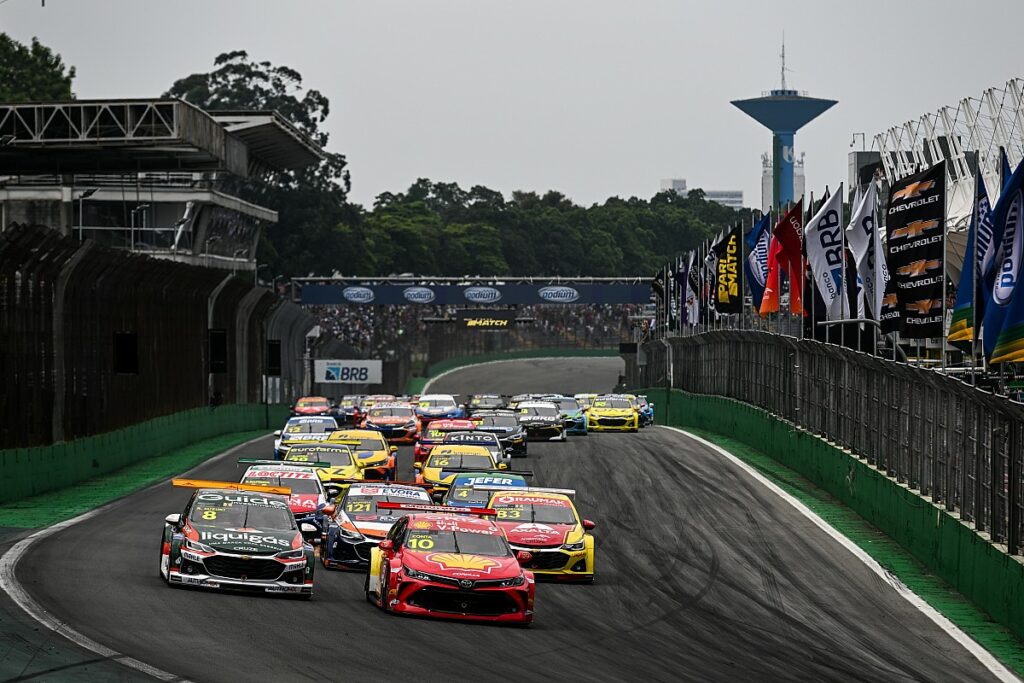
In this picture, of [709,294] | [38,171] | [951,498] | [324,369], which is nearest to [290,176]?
[324,369]

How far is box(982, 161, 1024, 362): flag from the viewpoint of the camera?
61.1 ft

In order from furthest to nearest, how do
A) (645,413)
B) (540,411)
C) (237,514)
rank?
(645,413) < (540,411) < (237,514)

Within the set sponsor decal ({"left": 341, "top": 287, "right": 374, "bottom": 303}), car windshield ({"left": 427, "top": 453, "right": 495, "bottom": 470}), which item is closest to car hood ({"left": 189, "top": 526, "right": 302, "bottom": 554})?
car windshield ({"left": 427, "top": 453, "right": 495, "bottom": 470})

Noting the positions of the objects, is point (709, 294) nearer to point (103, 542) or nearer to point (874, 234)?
point (874, 234)

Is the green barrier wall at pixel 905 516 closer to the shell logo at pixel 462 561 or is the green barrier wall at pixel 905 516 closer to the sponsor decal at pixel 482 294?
the shell logo at pixel 462 561

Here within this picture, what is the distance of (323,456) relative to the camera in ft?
95.9

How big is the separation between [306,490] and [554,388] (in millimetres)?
93431

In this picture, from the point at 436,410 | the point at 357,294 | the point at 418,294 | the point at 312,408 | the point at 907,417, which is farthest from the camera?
the point at 418,294

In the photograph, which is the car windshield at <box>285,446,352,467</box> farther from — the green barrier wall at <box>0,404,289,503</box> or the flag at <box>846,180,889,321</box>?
the flag at <box>846,180,889,321</box>

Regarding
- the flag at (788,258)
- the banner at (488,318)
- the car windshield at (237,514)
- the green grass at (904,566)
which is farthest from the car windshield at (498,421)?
the banner at (488,318)

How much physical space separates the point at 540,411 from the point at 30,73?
84012mm

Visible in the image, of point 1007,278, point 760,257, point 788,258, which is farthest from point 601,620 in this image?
point 760,257

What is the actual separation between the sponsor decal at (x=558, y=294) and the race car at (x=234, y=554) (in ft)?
293

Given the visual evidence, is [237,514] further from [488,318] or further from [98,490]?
[488,318]
